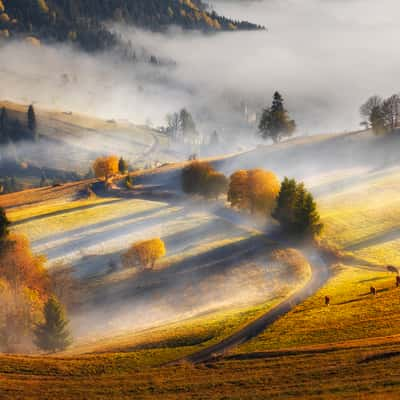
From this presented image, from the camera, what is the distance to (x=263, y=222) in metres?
103

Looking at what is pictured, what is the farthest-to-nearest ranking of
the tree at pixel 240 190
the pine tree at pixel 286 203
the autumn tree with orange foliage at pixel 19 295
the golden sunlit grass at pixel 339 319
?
the tree at pixel 240 190
the pine tree at pixel 286 203
the autumn tree with orange foliage at pixel 19 295
the golden sunlit grass at pixel 339 319

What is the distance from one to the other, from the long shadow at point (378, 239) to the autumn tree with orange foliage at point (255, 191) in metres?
24.0

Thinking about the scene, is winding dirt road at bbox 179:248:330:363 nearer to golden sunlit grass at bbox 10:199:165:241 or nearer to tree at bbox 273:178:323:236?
tree at bbox 273:178:323:236

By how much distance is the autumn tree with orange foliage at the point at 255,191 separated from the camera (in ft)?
333

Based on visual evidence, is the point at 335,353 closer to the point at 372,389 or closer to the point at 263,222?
the point at 372,389

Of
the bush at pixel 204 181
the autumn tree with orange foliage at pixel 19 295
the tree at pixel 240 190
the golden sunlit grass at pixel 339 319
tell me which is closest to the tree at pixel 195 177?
the bush at pixel 204 181

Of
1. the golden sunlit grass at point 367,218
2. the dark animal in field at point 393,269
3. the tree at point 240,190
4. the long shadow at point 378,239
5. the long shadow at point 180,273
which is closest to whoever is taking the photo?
the dark animal in field at point 393,269

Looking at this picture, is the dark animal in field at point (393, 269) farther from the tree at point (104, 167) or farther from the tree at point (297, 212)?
the tree at point (104, 167)

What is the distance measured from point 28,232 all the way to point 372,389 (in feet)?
287

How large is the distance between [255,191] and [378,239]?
98.3 feet

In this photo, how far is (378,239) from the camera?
82.9 m

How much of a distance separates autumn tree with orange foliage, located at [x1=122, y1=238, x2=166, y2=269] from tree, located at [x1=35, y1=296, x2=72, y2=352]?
2500 cm

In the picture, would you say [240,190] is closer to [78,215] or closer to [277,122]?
[78,215]

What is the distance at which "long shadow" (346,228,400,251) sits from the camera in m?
80.5
